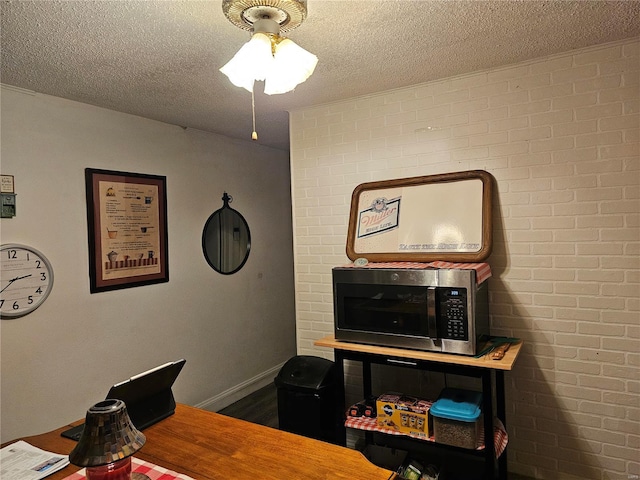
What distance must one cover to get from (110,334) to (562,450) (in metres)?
2.83

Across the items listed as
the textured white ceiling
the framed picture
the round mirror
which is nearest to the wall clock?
the framed picture

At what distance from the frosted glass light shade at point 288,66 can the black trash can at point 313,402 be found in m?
1.66

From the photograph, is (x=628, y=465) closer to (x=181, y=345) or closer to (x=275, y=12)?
(x=275, y=12)

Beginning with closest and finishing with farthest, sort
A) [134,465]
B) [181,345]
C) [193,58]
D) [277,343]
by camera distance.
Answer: [134,465]
[193,58]
[181,345]
[277,343]

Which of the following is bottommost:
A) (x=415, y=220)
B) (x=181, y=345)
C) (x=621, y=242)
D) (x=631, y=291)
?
(x=181, y=345)

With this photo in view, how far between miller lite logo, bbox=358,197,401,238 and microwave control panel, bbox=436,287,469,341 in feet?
2.18

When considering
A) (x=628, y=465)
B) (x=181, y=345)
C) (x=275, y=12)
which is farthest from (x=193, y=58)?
(x=628, y=465)

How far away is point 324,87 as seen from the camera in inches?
100

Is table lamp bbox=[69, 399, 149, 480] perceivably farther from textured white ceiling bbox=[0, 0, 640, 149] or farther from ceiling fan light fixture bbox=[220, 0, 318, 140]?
textured white ceiling bbox=[0, 0, 640, 149]

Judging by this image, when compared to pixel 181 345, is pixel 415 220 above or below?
above

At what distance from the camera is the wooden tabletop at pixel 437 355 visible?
190 centimetres

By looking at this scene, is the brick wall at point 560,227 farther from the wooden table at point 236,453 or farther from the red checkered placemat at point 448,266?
the wooden table at point 236,453

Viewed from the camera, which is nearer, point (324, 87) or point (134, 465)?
point (134, 465)

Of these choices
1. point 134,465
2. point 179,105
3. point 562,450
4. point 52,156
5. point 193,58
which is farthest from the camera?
point 179,105
